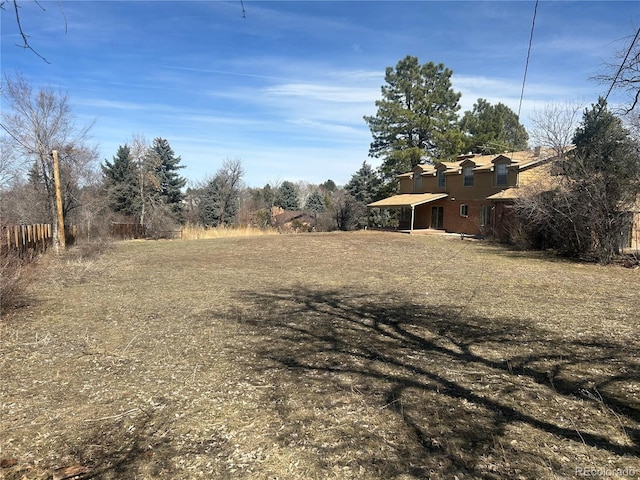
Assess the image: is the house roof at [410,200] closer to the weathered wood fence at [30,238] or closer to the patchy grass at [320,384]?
the patchy grass at [320,384]

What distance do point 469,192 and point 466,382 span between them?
27782mm

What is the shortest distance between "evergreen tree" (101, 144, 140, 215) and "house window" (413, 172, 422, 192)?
1034 inches

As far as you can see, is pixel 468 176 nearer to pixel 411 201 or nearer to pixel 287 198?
pixel 411 201

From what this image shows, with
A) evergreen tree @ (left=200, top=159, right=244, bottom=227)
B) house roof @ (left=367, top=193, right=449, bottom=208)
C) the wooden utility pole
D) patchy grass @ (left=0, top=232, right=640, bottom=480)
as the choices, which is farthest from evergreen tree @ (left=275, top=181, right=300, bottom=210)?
patchy grass @ (left=0, top=232, right=640, bottom=480)

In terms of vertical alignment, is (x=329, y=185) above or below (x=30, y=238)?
above

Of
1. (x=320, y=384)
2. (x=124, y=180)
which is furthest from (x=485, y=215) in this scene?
(x=124, y=180)

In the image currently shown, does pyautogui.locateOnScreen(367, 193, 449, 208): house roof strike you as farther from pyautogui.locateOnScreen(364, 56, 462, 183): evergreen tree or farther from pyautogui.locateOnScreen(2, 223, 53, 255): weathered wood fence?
pyautogui.locateOnScreen(2, 223, 53, 255): weathered wood fence

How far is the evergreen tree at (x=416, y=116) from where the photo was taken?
37.4 metres

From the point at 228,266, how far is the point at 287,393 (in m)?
10.4

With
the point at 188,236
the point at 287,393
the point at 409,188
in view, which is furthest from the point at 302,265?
the point at 409,188

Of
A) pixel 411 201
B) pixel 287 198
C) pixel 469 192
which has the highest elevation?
pixel 287 198

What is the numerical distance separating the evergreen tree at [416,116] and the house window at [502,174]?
10261mm

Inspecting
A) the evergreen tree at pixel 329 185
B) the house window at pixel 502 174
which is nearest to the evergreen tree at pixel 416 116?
the house window at pixel 502 174

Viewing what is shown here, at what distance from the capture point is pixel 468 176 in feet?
98.4
